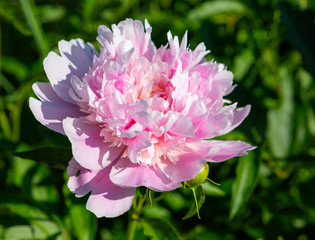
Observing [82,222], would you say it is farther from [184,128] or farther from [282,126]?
[282,126]

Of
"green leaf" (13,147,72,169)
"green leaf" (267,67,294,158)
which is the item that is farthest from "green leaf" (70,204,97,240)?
"green leaf" (267,67,294,158)

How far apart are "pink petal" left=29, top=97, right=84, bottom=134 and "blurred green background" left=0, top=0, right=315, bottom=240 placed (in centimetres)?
12

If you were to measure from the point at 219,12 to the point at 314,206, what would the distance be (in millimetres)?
760

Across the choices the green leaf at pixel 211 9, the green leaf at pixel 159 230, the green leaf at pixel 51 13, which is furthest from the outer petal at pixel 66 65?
the green leaf at pixel 51 13

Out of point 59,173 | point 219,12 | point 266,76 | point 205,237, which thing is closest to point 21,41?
point 59,173

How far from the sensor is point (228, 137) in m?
1.10

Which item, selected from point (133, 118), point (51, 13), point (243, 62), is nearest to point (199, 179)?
point (133, 118)

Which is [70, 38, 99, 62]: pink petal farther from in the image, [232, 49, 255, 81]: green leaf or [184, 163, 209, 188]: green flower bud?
[232, 49, 255, 81]: green leaf

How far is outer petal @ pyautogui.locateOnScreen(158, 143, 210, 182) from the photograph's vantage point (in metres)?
0.72

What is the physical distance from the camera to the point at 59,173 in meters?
1.34

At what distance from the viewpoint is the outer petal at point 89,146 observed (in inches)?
28.4

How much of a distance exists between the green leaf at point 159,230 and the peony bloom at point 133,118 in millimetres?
168

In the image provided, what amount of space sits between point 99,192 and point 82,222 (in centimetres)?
30

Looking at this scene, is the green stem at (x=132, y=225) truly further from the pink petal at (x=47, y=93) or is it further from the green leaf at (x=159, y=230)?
the pink petal at (x=47, y=93)
